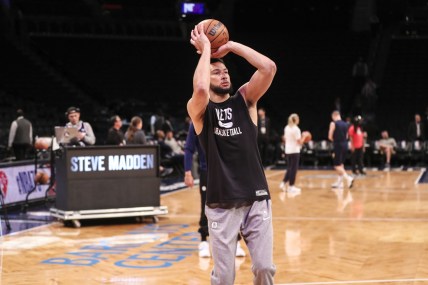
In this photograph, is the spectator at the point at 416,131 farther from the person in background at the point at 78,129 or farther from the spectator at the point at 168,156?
the person in background at the point at 78,129

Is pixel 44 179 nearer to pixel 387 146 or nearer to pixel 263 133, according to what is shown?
pixel 263 133

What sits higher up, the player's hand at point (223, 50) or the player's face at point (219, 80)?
the player's hand at point (223, 50)

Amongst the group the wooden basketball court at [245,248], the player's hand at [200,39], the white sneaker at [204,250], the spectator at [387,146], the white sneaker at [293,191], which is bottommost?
the white sneaker at [293,191]

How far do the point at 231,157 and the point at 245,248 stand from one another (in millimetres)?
4761

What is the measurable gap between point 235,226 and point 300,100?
25.9 meters

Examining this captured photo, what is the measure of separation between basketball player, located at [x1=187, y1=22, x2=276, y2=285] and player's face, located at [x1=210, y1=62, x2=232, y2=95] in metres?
0.08

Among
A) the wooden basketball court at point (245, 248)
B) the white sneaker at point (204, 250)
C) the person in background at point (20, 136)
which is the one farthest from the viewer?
the person in background at point (20, 136)

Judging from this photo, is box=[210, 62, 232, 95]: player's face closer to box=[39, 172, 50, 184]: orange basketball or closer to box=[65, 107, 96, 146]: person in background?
box=[65, 107, 96, 146]: person in background

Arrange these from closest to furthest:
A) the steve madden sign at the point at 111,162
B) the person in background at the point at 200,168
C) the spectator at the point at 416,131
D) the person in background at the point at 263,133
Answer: the person in background at the point at 200,168 → the steve madden sign at the point at 111,162 → the person in background at the point at 263,133 → the spectator at the point at 416,131

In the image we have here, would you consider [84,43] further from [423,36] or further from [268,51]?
[423,36]

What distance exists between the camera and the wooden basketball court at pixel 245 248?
26.4ft

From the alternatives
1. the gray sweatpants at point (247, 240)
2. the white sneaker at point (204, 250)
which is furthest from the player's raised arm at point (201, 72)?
the white sneaker at point (204, 250)

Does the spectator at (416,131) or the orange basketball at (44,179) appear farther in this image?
the spectator at (416,131)

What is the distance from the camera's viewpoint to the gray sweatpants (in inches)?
206
